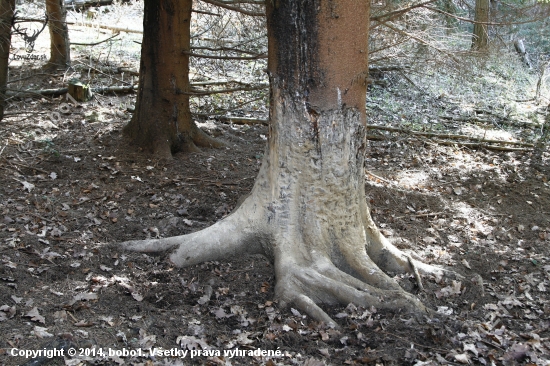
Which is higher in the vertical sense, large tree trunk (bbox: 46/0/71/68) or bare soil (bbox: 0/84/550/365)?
large tree trunk (bbox: 46/0/71/68)

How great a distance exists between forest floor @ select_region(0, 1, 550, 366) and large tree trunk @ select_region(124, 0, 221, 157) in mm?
291

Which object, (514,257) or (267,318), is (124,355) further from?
(514,257)

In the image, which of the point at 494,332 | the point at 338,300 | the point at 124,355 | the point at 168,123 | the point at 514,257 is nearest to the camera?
the point at 124,355

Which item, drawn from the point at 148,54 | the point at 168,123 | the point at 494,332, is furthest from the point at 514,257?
the point at 148,54

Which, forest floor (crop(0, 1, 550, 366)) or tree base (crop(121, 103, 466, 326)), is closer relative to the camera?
forest floor (crop(0, 1, 550, 366))

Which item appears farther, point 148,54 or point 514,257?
point 148,54

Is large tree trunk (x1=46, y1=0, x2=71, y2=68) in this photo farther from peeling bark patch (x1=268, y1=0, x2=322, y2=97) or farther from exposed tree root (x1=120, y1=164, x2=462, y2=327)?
peeling bark patch (x1=268, y1=0, x2=322, y2=97)

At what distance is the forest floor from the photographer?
3998 mm

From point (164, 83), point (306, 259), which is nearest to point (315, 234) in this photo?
point (306, 259)

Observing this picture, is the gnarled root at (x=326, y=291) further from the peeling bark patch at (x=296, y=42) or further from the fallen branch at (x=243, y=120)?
the fallen branch at (x=243, y=120)

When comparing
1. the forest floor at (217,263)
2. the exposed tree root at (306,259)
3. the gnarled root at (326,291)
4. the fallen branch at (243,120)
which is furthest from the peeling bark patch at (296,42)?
the fallen branch at (243,120)

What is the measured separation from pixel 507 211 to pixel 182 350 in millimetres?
5282

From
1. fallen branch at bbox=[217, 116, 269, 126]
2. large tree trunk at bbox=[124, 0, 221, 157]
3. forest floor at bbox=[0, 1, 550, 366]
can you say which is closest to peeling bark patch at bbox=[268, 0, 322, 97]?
forest floor at bbox=[0, 1, 550, 366]

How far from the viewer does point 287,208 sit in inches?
195
